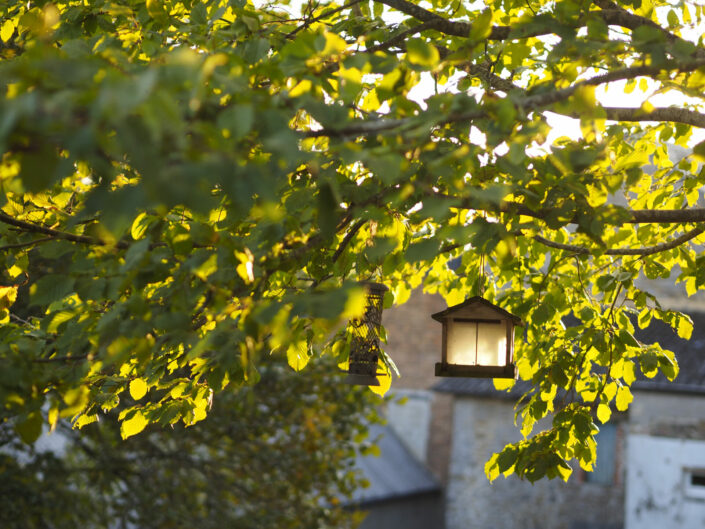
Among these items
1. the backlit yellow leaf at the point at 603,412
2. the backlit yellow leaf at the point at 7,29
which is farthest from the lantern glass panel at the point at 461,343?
the backlit yellow leaf at the point at 7,29

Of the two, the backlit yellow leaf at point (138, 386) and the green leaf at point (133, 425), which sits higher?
the backlit yellow leaf at point (138, 386)

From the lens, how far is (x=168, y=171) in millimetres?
1718

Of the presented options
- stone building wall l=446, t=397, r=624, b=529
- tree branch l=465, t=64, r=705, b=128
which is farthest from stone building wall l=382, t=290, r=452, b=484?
tree branch l=465, t=64, r=705, b=128

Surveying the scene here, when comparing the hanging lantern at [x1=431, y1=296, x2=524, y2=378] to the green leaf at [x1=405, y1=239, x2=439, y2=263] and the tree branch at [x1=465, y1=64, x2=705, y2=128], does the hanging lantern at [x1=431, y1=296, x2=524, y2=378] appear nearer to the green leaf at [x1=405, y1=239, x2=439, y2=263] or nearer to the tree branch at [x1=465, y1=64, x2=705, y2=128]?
Answer: the tree branch at [x1=465, y1=64, x2=705, y2=128]

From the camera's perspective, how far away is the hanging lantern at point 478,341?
4.20 m

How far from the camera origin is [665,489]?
1407 cm

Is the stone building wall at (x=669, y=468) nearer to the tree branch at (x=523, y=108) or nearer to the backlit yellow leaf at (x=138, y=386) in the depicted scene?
the tree branch at (x=523, y=108)

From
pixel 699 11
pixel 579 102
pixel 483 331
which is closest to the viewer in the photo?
pixel 579 102

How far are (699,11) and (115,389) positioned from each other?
11.2ft

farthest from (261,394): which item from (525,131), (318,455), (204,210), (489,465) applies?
(204,210)

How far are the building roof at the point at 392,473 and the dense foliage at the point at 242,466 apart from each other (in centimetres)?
845

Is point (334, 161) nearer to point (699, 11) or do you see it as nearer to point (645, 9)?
point (645, 9)

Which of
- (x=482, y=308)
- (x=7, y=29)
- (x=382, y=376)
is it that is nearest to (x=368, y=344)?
(x=382, y=376)

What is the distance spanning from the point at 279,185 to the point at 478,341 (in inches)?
60.8
